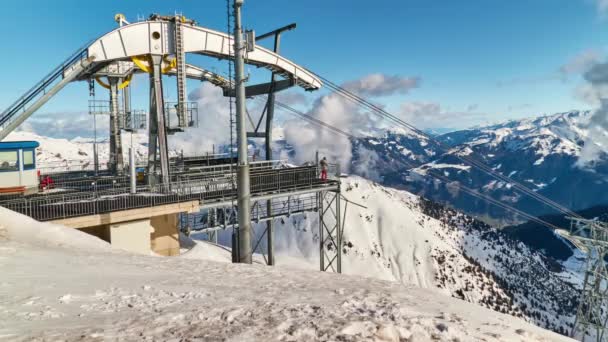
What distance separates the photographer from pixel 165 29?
23.1 metres

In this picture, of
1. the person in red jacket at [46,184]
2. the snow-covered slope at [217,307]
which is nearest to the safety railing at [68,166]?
the person in red jacket at [46,184]

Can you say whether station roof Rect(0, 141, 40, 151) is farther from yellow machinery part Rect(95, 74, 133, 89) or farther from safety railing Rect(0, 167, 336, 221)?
yellow machinery part Rect(95, 74, 133, 89)

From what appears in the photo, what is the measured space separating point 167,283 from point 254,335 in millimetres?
3954

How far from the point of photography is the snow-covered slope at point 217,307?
586cm

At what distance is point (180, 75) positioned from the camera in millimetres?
23438

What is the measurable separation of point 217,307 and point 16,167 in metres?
19.0

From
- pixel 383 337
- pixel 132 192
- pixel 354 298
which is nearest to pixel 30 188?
pixel 132 192

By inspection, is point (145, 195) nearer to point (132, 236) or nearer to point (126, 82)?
point (132, 236)

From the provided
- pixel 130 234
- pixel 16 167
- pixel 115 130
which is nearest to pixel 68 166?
pixel 115 130

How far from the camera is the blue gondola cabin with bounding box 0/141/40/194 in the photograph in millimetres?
20297

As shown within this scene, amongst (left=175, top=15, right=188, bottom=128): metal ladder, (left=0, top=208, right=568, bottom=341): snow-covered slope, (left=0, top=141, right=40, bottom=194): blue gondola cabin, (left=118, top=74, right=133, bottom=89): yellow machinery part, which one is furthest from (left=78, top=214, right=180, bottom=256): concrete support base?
(left=118, top=74, right=133, bottom=89): yellow machinery part

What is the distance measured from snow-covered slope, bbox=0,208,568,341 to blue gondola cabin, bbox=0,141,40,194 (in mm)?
11827

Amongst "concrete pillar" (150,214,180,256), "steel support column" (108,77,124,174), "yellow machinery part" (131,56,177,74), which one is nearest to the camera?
"concrete pillar" (150,214,180,256)

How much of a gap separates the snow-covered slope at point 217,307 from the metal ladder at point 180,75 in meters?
13.7
